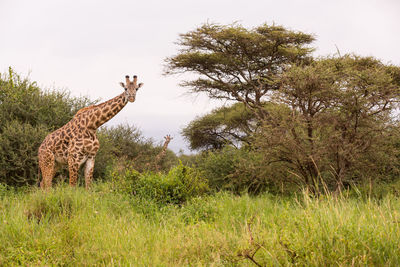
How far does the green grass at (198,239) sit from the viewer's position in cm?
409

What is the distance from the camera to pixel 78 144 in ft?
27.9

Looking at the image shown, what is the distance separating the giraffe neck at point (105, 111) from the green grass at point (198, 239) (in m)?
2.06

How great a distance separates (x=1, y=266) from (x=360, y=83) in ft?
28.1

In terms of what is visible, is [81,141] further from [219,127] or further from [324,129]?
[219,127]

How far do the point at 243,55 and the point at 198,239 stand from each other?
16249 mm

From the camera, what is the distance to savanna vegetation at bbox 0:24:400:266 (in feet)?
14.8

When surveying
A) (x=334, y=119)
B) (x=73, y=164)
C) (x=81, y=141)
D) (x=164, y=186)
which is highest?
(x=334, y=119)

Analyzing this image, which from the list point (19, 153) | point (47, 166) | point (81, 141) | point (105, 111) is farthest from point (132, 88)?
point (19, 153)

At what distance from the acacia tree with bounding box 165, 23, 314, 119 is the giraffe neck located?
1090cm

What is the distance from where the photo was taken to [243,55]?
20.2 meters

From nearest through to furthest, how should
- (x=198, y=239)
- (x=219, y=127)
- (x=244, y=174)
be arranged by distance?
(x=198, y=239) < (x=244, y=174) < (x=219, y=127)

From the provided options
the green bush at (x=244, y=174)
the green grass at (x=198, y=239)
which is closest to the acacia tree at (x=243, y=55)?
the green bush at (x=244, y=174)

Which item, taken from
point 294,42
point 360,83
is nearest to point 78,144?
point 360,83

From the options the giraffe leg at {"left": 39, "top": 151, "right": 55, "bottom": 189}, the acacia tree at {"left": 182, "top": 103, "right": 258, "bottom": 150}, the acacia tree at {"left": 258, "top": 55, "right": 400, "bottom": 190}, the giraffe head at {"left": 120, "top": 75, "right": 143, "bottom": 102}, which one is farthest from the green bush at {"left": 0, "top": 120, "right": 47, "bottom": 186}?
the acacia tree at {"left": 182, "top": 103, "right": 258, "bottom": 150}
